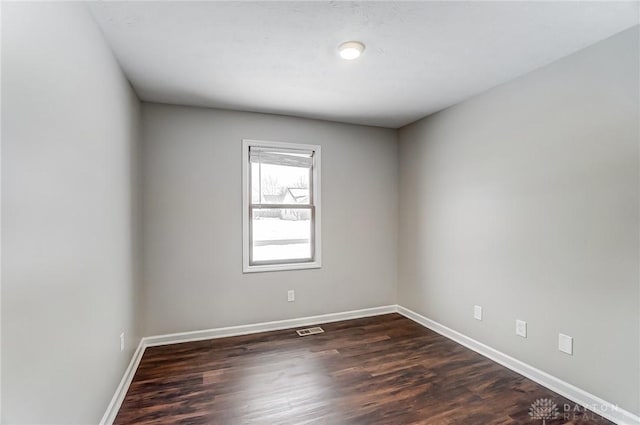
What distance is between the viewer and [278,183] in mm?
3680

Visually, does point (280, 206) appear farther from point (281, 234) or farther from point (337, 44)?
point (337, 44)

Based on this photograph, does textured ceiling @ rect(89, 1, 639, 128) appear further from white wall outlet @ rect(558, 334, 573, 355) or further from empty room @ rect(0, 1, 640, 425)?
white wall outlet @ rect(558, 334, 573, 355)

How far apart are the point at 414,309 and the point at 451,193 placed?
1557mm

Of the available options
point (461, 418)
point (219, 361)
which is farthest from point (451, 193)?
point (219, 361)

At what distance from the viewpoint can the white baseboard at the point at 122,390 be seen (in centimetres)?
191

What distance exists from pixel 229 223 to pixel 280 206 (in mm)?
627

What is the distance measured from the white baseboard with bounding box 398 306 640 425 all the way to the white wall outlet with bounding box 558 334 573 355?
24 centimetres

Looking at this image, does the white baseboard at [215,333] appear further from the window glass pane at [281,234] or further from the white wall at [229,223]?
the window glass pane at [281,234]

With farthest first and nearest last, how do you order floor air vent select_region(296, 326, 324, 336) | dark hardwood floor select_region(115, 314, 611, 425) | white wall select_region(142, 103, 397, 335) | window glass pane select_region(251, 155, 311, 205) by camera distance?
window glass pane select_region(251, 155, 311, 205), floor air vent select_region(296, 326, 324, 336), white wall select_region(142, 103, 397, 335), dark hardwood floor select_region(115, 314, 611, 425)

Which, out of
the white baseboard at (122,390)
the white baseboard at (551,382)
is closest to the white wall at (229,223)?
the white baseboard at (122,390)

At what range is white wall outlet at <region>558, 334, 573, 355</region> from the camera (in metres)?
2.23

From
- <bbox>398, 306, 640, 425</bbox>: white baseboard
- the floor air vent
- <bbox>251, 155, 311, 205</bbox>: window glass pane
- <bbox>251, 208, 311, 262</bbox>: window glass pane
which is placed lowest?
the floor air vent

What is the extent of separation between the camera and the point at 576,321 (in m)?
2.21

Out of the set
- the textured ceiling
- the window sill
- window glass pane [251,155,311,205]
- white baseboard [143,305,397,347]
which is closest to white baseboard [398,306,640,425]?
white baseboard [143,305,397,347]
